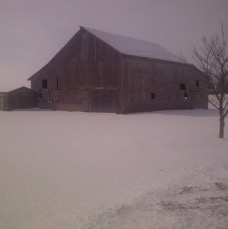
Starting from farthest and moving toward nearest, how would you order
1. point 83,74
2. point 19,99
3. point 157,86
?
1. point 19,99
2. point 157,86
3. point 83,74

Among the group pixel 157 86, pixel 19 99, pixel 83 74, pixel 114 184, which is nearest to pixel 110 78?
pixel 83 74

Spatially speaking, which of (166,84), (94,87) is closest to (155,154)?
(94,87)

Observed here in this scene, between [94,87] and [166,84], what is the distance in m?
8.02

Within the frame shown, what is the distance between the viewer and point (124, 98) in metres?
29.8

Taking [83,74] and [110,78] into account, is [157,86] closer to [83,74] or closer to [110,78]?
[110,78]

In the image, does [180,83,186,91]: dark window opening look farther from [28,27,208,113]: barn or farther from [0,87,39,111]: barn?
[0,87,39,111]: barn

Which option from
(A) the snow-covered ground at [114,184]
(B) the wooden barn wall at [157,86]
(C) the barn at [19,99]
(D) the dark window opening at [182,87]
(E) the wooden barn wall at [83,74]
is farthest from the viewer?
(D) the dark window opening at [182,87]

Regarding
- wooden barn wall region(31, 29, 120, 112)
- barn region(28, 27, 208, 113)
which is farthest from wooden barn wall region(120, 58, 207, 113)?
wooden barn wall region(31, 29, 120, 112)

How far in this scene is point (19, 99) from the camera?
122 ft

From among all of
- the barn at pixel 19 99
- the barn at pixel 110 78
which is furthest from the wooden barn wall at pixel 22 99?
the barn at pixel 110 78

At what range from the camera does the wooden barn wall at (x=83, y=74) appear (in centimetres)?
3064

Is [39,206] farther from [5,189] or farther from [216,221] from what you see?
[216,221]

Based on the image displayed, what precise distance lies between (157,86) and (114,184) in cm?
2634

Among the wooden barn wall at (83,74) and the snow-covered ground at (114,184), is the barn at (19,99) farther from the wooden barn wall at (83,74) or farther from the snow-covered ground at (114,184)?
the snow-covered ground at (114,184)
